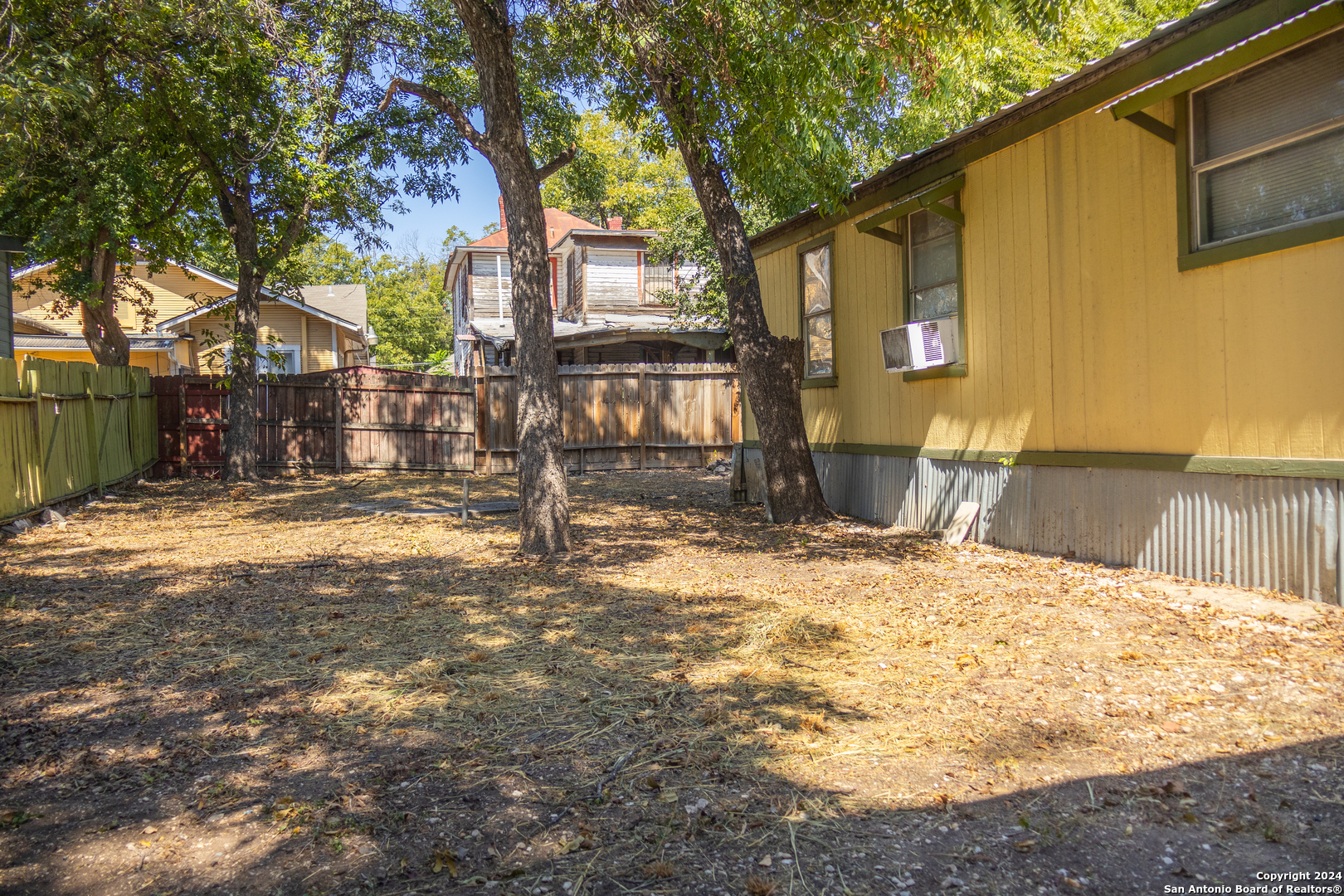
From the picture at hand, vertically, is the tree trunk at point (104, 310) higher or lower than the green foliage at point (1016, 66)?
lower

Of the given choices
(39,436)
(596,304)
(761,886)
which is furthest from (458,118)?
(596,304)

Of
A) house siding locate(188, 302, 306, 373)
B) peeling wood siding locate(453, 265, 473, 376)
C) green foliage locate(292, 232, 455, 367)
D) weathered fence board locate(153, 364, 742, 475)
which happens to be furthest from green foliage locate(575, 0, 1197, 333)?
green foliage locate(292, 232, 455, 367)

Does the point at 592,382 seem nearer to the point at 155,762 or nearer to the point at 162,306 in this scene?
the point at 155,762

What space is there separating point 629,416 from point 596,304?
28.1 ft

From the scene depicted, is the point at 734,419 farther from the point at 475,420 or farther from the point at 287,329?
the point at 287,329

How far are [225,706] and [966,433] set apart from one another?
6.17 m

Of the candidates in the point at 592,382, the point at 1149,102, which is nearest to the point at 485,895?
the point at 1149,102

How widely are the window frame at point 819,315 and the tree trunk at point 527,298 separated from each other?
12.4ft

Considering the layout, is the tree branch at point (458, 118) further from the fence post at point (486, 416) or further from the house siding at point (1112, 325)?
the fence post at point (486, 416)

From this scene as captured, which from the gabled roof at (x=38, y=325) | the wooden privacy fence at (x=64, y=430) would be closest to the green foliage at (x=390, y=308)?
the gabled roof at (x=38, y=325)

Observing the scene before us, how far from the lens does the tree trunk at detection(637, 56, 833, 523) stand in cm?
870

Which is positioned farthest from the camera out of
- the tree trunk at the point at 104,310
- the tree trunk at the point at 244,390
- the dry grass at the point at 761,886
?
the tree trunk at the point at 244,390

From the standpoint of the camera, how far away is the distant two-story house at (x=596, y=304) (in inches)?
776

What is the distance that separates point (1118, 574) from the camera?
228 inches
